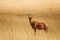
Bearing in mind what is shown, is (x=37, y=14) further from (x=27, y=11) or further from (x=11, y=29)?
(x=11, y=29)

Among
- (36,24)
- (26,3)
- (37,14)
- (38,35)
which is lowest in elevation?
(38,35)

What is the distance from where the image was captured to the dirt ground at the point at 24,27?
1.50 m

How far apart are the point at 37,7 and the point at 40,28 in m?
0.26

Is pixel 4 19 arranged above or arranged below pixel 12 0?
below

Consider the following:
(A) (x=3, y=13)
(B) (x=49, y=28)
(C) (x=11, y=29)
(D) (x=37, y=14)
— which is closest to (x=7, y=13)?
(A) (x=3, y=13)

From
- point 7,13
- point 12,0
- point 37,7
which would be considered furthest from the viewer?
point 7,13

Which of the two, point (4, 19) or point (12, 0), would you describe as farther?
point (4, 19)

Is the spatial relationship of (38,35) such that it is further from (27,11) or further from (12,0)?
(12,0)

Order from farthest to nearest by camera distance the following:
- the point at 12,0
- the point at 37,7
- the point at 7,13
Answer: the point at 7,13, the point at 37,7, the point at 12,0

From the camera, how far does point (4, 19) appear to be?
1540mm

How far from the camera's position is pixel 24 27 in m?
1.53

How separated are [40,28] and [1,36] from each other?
0.44 m

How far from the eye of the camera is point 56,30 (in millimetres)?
1524

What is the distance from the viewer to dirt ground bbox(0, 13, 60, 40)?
4.93ft
